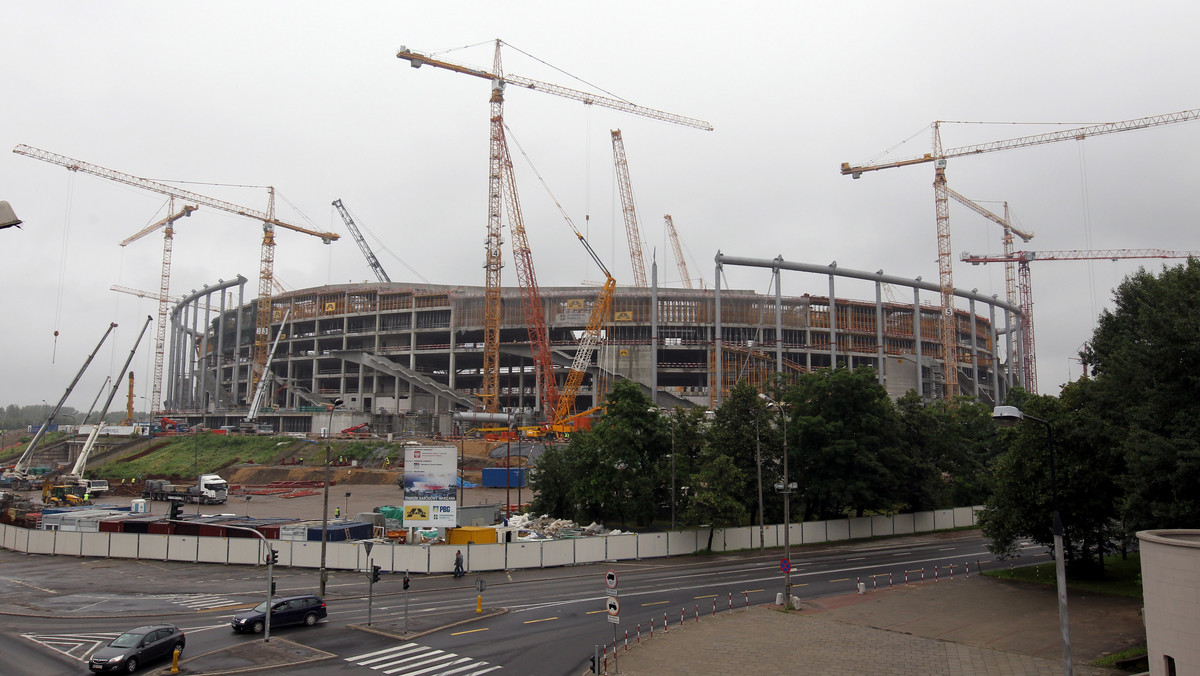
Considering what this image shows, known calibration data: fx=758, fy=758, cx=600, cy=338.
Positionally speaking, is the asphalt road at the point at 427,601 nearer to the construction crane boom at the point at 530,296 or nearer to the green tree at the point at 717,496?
the green tree at the point at 717,496

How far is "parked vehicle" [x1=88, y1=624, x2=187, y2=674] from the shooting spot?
2375cm

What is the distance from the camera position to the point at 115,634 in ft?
96.8

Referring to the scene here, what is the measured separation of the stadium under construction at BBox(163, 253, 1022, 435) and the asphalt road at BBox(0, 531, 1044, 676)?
7729 cm

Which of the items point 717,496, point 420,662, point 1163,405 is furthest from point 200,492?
point 1163,405

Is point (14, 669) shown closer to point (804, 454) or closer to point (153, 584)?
point (153, 584)

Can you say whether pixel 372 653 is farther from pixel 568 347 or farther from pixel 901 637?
pixel 568 347

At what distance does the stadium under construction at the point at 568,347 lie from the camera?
436 feet

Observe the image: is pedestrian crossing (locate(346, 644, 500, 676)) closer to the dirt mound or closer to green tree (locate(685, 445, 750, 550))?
green tree (locate(685, 445, 750, 550))

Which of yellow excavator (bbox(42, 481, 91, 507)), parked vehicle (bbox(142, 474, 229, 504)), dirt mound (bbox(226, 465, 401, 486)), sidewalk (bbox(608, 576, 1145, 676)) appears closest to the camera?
sidewalk (bbox(608, 576, 1145, 676))

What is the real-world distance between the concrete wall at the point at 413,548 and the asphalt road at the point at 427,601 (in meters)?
0.88

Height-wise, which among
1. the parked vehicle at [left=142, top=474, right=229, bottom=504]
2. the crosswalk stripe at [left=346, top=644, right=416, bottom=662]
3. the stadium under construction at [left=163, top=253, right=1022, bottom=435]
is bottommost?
the crosswalk stripe at [left=346, top=644, right=416, bottom=662]

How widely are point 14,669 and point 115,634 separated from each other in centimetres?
502

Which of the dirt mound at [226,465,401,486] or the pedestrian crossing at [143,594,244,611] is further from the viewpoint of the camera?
the dirt mound at [226,465,401,486]

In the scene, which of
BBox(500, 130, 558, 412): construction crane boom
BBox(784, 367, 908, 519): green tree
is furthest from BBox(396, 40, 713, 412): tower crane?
BBox(784, 367, 908, 519): green tree
